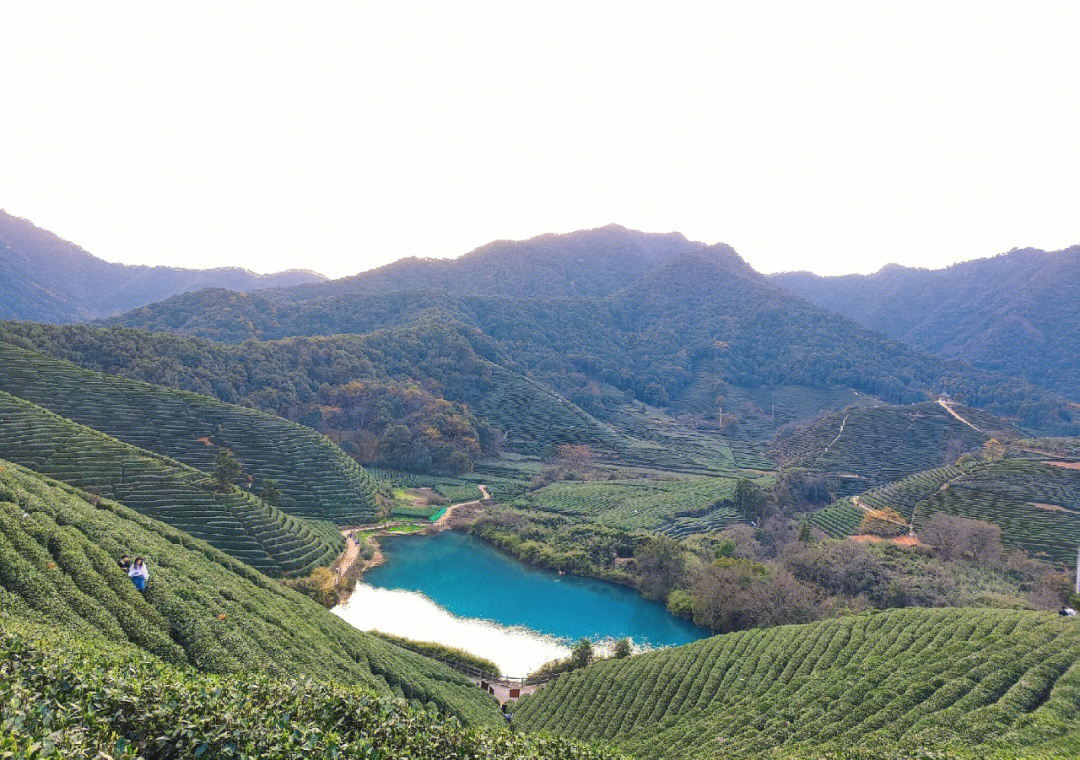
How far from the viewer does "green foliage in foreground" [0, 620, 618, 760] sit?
244 inches

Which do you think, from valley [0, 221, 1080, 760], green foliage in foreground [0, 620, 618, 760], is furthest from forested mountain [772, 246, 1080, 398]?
green foliage in foreground [0, 620, 618, 760]

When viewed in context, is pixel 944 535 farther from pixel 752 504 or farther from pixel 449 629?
pixel 449 629

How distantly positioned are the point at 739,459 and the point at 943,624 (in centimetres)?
6324

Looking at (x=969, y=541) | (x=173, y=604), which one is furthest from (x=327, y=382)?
(x=969, y=541)

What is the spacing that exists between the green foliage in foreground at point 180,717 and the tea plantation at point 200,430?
3920cm

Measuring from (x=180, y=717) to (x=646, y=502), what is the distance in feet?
173

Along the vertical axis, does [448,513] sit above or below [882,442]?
below

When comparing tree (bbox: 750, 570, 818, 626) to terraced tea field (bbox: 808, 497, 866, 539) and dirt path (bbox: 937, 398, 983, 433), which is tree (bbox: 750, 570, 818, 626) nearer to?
terraced tea field (bbox: 808, 497, 866, 539)

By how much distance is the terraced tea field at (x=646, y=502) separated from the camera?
51.2 m

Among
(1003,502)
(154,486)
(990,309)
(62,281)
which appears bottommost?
(1003,502)

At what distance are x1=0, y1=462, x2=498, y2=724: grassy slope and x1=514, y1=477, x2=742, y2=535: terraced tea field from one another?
97.5ft

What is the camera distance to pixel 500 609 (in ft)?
123

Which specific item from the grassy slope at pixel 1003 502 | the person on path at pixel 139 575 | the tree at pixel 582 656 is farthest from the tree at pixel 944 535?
the person on path at pixel 139 575

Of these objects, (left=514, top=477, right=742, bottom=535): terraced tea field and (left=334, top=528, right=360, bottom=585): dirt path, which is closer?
(left=334, top=528, right=360, bottom=585): dirt path
